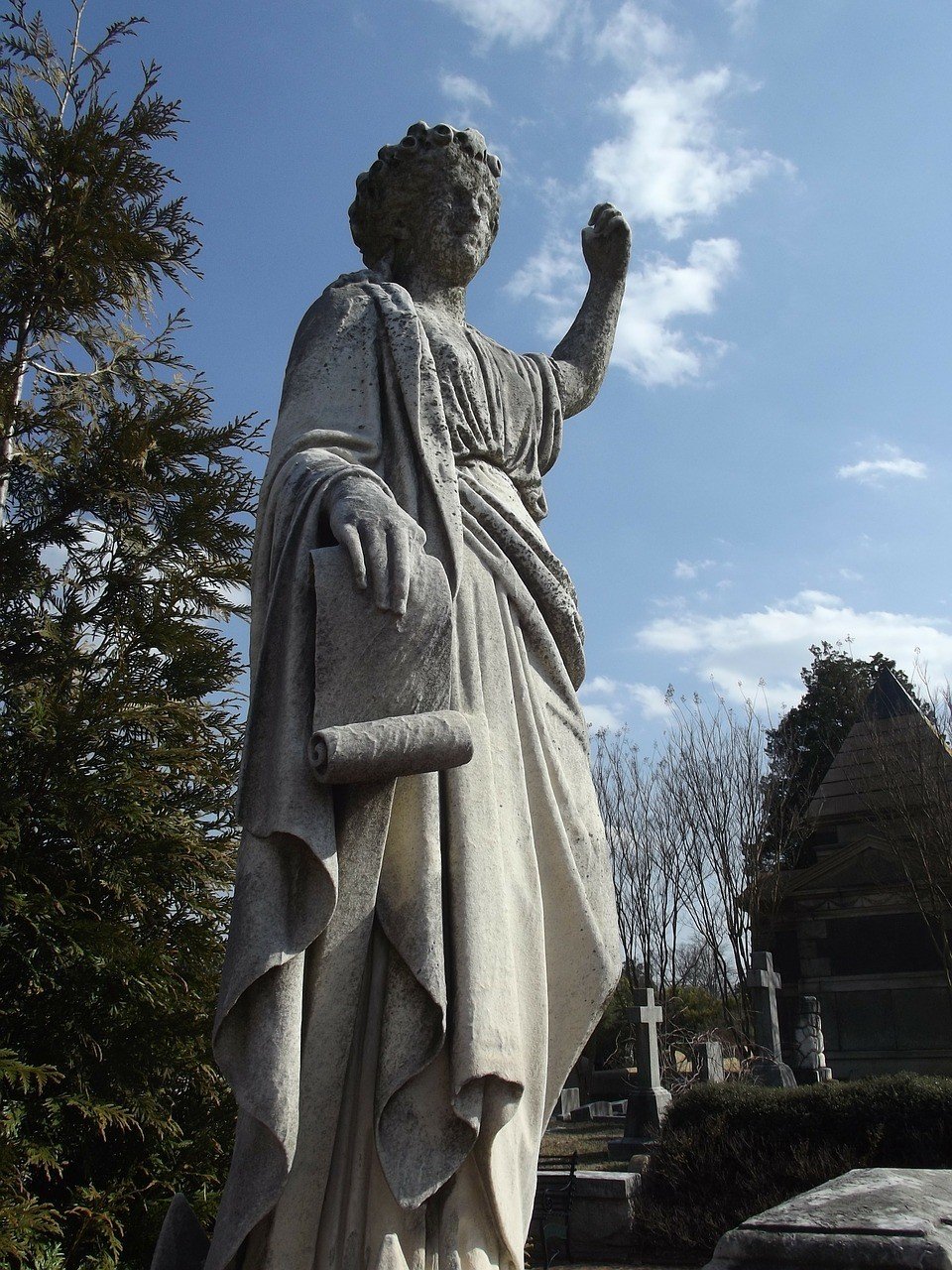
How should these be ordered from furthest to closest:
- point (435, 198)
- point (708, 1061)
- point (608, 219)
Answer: point (708, 1061), point (608, 219), point (435, 198)

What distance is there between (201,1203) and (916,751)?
22.4 metres

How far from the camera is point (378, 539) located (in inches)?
96.4

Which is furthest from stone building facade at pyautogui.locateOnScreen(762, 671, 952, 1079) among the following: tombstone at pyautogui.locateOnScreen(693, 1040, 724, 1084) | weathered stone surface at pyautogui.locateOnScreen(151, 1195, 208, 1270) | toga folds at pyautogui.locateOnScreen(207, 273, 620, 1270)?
weathered stone surface at pyautogui.locateOnScreen(151, 1195, 208, 1270)

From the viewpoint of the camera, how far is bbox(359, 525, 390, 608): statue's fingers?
7.82ft

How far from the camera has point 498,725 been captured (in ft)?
8.99

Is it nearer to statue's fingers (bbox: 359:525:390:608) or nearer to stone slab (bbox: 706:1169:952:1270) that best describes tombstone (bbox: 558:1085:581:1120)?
stone slab (bbox: 706:1169:952:1270)

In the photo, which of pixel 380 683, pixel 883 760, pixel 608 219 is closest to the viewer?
pixel 380 683

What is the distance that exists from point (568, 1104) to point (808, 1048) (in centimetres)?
611

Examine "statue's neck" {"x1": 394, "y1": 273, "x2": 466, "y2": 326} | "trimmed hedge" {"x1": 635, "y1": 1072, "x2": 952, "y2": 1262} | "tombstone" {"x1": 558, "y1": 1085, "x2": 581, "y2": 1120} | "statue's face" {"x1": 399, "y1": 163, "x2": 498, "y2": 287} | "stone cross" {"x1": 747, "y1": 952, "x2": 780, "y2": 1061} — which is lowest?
"tombstone" {"x1": 558, "y1": 1085, "x2": 581, "y2": 1120}

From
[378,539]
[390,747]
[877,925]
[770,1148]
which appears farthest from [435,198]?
[877,925]

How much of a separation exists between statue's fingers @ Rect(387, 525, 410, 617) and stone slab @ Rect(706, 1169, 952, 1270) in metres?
1.60

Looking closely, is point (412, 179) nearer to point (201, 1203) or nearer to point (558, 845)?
point (558, 845)

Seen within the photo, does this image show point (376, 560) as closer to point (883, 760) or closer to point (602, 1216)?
point (602, 1216)

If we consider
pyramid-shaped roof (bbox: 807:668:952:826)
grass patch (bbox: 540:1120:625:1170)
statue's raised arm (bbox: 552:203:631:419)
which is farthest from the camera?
pyramid-shaped roof (bbox: 807:668:952:826)
